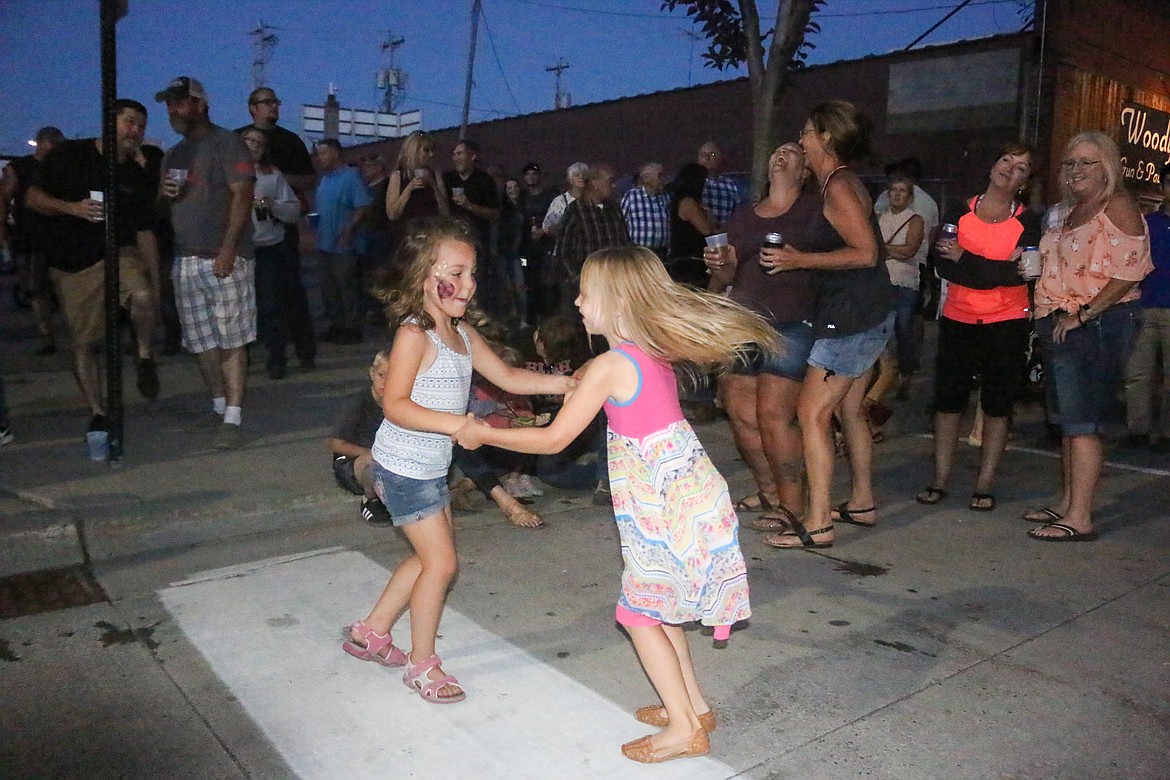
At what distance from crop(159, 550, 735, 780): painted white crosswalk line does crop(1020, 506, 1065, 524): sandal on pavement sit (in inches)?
120

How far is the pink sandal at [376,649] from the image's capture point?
359cm

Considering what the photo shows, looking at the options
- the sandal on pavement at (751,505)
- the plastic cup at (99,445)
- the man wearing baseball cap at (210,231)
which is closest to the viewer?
the sandal on pavement at (751,505)

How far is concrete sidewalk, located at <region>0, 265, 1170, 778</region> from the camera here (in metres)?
3.07

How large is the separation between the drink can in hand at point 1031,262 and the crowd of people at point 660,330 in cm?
1

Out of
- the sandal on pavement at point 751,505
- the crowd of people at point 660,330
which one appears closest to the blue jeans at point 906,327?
the crowd of people at point 660,330

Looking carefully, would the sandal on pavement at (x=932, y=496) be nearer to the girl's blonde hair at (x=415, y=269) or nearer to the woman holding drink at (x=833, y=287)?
the woman holding drink at (x=833, y=287)

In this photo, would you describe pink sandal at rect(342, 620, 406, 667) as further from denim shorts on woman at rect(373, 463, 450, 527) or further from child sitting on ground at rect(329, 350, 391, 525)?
child sitting on ground at rect(329, 350, 391, 525)

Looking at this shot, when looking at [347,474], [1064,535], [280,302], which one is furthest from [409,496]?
[280,302]

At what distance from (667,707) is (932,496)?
10.9 ft

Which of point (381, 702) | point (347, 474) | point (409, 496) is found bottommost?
point (381, 702)

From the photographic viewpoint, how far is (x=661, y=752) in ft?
9.71

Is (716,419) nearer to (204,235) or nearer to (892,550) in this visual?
(892,550)

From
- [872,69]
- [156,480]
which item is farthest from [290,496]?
[872,69]

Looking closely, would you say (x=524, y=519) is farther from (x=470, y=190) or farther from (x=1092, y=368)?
(x=470, y=190)
